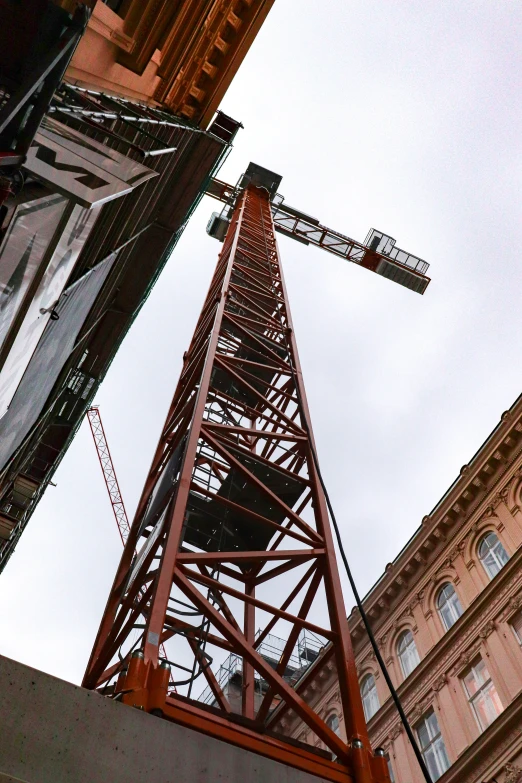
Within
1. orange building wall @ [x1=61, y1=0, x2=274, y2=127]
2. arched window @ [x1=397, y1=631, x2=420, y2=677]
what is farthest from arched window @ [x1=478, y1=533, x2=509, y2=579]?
orange building wall @ [x1=61, y1=0, x2=274, y2=127]

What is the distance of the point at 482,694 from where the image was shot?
49.7ft

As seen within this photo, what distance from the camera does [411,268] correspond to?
4088 centimetres

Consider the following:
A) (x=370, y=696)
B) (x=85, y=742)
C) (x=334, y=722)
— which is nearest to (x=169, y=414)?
(x=85, y=742)

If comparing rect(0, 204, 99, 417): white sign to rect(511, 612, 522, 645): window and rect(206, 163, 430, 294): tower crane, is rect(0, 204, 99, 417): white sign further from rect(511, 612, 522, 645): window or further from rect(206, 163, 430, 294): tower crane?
rect(206, 163, 430, 294): tower crane

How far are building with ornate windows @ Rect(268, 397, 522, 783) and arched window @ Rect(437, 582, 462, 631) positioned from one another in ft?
0.15

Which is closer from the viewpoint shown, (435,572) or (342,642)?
(342,642)

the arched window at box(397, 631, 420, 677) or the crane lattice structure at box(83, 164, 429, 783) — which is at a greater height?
the crane lattice structure at box(83, 164, 429, 783)

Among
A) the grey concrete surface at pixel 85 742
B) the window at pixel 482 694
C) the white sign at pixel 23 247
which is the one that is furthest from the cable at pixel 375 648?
the window at pixel 482 694

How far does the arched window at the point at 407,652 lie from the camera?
60.6 ft

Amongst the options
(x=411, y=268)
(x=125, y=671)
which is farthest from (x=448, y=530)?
(x=411, y=268)

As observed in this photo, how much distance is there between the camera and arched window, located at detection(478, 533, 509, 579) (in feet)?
55.6

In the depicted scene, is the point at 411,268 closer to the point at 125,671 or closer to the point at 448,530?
the point at 448,530

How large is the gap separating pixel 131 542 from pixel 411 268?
36.0 meters

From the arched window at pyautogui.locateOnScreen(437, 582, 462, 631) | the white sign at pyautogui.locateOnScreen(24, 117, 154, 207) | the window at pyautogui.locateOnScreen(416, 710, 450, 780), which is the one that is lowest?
the window at pyautogui.locateOnScreen(416, 710, 450, 780)
